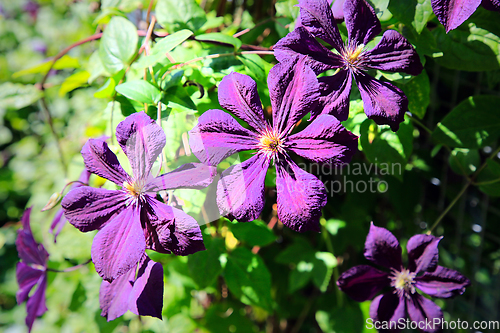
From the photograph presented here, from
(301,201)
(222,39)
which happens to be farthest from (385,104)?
(222,39)

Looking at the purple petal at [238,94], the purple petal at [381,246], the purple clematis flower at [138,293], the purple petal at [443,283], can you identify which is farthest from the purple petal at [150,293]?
the purple petal at [443,283]

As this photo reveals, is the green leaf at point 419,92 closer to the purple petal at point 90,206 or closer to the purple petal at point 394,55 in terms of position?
the purple petal at point 394,55

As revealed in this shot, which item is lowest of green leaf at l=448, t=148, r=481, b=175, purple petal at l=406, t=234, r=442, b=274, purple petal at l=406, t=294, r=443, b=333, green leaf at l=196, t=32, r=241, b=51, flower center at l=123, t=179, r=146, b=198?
purple petal at l=406, t=294, r=443, b=333

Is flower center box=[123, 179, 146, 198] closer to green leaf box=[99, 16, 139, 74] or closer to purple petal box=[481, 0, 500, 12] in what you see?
green leaf box=[99, 16, 139, 74]

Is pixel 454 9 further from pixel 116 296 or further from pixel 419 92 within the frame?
pixel 116 296

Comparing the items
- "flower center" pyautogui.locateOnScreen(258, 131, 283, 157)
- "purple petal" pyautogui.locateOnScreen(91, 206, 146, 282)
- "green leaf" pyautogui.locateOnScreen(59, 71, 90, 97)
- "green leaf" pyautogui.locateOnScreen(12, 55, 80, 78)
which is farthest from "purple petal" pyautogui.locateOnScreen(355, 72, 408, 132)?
"green leaf" pyautogui.locateOnScreen(12, 55, 80, 78)

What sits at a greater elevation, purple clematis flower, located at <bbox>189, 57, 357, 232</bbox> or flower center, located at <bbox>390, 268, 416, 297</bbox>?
purple clematis flower, located at <bbox>189, 57, 357, 232</bbox>

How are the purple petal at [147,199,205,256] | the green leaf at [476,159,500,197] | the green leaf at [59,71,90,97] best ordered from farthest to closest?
the green leaf at [59,71,90,97], the green leaf at [476,159,500,197], the purple petal at [147,199,205,256]
